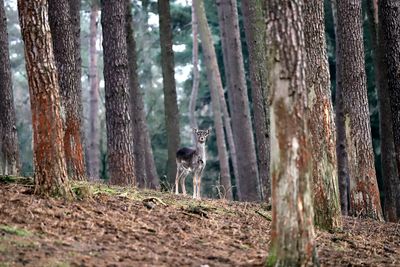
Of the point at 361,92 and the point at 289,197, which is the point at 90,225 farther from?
the point at 361,92

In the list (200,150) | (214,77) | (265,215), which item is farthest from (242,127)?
(265,215)

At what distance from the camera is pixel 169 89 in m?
21.2

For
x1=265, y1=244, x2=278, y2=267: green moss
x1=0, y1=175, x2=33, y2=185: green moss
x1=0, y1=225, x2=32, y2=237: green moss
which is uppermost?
x1=0, y1=175, x2=33, y2=185: green moss

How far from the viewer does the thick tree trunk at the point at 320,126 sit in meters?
11.5

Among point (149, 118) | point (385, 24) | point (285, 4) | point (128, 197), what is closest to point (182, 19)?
A: point (149, 118)

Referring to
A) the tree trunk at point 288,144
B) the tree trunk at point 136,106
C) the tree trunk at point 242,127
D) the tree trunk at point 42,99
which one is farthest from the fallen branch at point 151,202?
the tree trunk at point 242,127

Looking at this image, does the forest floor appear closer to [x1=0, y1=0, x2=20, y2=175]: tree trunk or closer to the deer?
the deer

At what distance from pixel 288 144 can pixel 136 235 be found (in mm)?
2560

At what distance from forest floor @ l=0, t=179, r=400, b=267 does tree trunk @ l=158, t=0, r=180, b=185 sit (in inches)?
369

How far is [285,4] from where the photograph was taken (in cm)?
786

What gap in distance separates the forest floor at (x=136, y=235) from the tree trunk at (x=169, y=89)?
9.37 m

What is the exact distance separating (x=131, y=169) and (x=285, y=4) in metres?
8.31

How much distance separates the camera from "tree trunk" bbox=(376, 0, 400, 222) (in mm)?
16703

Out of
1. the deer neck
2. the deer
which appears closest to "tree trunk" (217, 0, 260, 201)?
the deer
